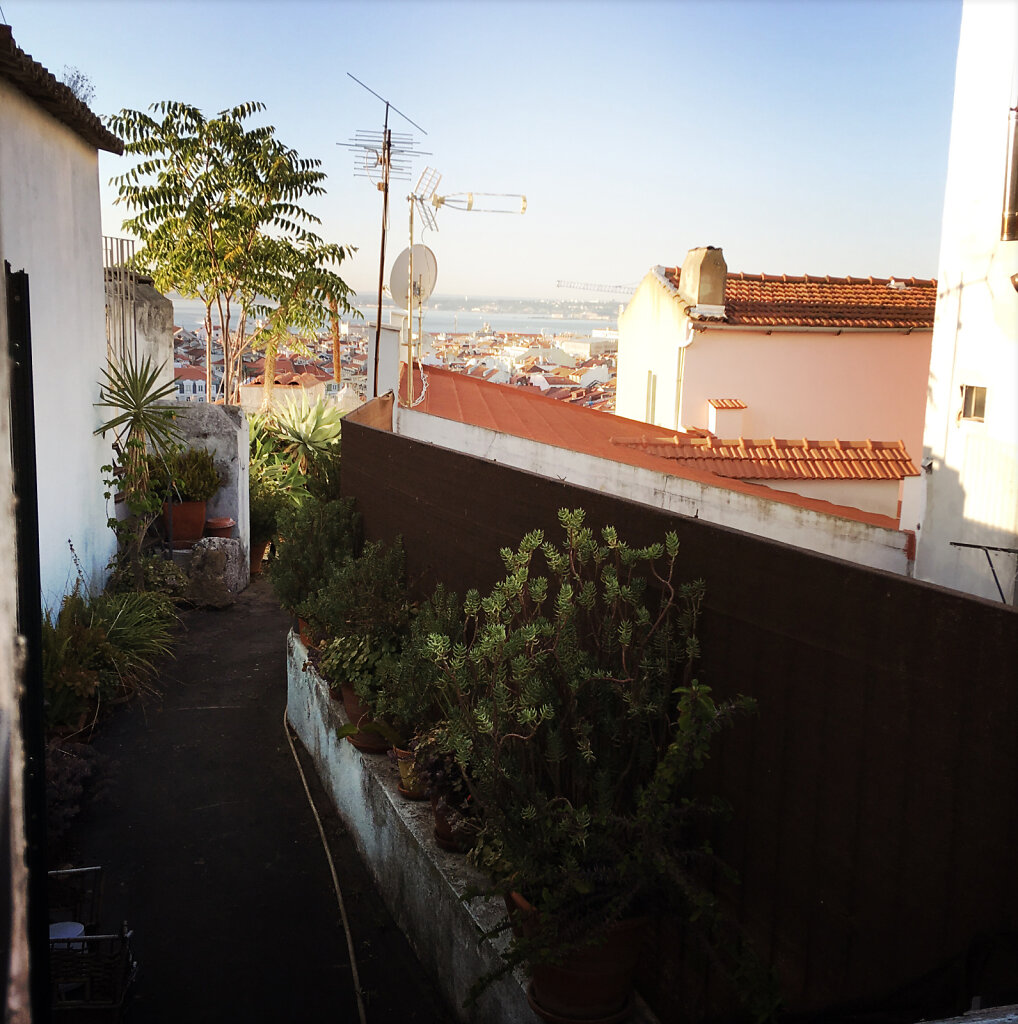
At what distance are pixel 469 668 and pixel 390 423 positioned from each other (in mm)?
7081

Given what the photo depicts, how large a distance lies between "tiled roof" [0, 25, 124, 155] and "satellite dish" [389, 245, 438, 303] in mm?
3694

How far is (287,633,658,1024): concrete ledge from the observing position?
3486 millimetres

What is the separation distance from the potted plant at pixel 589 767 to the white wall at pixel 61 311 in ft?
16.3

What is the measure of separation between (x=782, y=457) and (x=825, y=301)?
23.1 feet

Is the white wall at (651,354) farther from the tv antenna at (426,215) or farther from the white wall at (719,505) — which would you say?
the white wall at (719,505)

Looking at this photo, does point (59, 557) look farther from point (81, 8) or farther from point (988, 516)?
point (988, 516)

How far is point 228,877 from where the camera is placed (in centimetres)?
486

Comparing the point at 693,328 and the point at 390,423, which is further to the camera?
the point at 693,328

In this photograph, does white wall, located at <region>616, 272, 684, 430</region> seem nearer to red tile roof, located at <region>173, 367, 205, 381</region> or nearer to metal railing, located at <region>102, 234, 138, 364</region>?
metal railing, located at <region>102, 234, 138, 364</region>

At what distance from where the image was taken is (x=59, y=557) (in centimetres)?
743

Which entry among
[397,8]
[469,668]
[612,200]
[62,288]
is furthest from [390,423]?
[612,200]

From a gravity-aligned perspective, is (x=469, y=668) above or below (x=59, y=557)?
above

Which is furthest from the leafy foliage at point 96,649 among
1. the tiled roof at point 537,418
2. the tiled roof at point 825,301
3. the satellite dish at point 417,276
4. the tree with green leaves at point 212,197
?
the tiled roof at point 825,301

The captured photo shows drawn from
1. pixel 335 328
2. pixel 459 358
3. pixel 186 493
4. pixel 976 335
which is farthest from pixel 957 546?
pixel 459 358
